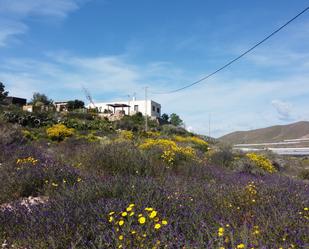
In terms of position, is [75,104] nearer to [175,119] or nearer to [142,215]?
[175,119]

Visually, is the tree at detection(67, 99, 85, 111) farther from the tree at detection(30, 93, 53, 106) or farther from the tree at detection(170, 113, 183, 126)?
the tree at detection(170, 113, 183, 126)

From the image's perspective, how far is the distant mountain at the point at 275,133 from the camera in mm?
108369

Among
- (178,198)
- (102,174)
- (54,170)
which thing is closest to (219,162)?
(102,174)

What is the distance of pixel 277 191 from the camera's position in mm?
4914

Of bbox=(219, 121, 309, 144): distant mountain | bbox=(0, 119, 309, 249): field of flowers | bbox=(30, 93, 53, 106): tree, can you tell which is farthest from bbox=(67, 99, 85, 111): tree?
bbox=(219, 121, 309, 144): distant mountain

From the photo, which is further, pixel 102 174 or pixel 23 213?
pixel 102 174

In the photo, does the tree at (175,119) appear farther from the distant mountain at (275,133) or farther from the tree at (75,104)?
the distant mountain at (275,133)

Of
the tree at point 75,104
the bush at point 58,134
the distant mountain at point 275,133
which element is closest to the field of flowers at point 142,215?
the bush at point 58,134

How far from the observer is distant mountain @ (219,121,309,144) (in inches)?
4266

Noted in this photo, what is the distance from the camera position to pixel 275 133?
11750 cm

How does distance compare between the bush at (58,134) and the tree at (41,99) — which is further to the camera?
the tree at (41,99)

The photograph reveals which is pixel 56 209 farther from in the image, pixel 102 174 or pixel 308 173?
pixel 308 173

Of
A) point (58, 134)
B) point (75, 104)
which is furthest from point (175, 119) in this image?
point (58, 134)

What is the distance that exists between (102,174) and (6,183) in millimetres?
1885
